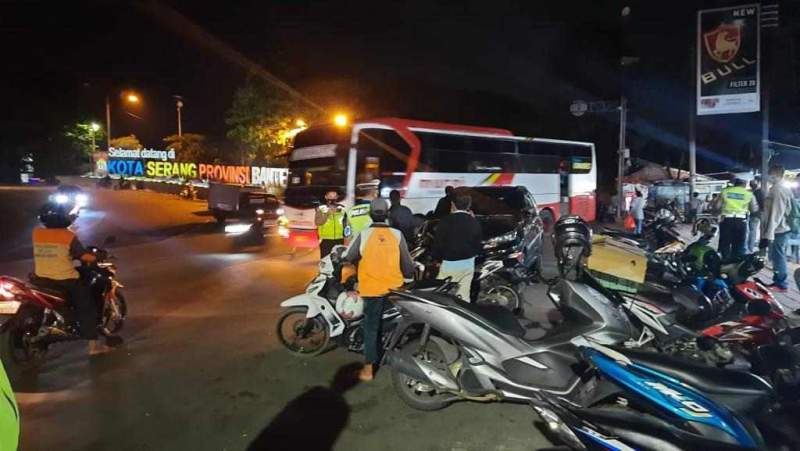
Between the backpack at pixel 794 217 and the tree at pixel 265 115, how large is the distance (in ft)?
76.9

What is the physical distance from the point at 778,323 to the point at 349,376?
402cm

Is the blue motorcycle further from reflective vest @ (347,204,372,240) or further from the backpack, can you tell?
the backpack

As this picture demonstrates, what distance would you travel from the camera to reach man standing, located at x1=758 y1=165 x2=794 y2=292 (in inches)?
335

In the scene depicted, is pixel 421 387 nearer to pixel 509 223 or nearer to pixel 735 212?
pixel 509 223

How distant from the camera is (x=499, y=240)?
29.2 ft

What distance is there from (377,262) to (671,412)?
2.79m

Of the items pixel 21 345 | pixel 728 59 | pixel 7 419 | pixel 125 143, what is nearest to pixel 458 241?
pixel 21 345

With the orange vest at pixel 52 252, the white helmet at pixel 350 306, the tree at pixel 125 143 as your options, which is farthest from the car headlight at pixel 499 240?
the tree at pixel 125 143

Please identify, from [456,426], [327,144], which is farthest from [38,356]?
[327,144]

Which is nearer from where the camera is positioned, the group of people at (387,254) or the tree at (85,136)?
the group of people at (387,254)

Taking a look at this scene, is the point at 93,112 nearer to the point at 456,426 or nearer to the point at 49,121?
the point at 49,121

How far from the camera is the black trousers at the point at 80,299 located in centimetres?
566

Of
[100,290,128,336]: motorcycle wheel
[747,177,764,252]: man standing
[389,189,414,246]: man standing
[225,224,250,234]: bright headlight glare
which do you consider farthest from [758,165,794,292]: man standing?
[225,224,250,234]: bright headlight glare

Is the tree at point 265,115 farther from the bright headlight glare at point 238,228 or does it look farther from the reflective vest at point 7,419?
the reflective vest at point 7,419
